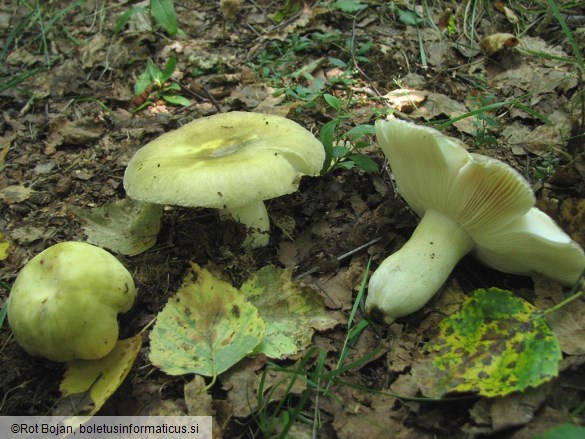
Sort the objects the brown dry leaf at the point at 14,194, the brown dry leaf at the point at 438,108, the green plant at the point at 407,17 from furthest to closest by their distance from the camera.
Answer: the green plant at the point at 407,17 → the brown dry leaf at the point at 438,108 → the brown dry leaf at the point at 14,194

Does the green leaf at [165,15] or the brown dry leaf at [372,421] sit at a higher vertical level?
the green leaf at [165,15]

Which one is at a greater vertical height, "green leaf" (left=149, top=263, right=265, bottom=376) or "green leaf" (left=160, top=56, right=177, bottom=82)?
"green leaf" (left=160, top=56, right=177, bottom=82)

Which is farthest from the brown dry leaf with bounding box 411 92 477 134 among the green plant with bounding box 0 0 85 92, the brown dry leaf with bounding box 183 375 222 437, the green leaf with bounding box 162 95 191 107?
the green plant with bounding box 0 0 85 92

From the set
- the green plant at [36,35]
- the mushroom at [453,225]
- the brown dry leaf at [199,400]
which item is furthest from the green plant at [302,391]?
the green plant at [36,35]

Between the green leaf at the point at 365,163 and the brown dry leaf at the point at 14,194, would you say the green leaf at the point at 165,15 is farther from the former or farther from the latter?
the green leaf at the point at 365,163

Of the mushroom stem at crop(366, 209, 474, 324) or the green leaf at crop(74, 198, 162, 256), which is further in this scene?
the green leaf at crop(74, 198, 162, 256)

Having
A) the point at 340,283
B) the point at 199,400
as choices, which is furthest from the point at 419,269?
the point at 199,400

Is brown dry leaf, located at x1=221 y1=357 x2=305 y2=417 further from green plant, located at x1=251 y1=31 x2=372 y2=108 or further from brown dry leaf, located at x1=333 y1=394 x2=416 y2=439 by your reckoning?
green plant, located at x1=251 y1=31 x2=372 y2=108
